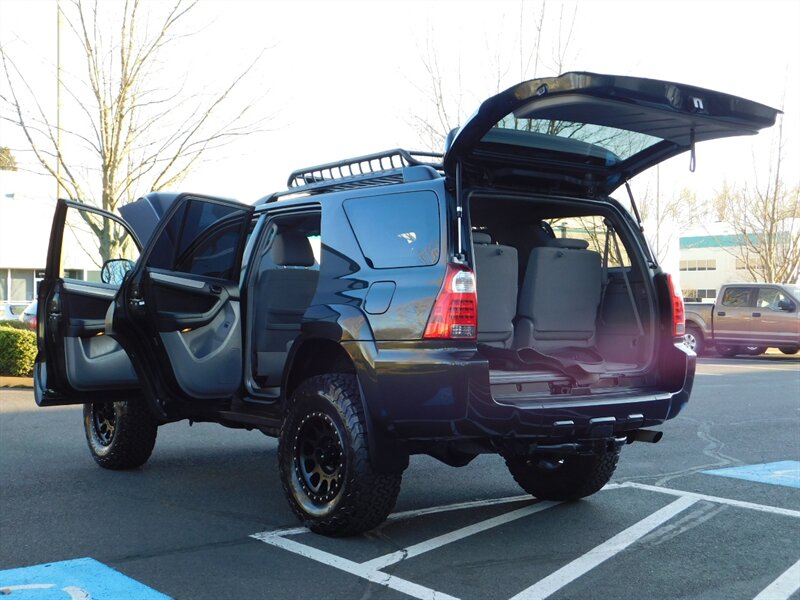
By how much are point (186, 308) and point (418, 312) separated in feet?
6.88

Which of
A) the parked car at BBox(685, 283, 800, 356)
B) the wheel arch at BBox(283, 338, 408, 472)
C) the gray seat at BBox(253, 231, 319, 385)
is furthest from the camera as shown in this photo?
the parked car at BBox(685, 283, 800, 356)

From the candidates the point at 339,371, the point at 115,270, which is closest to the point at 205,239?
the point at 115,270

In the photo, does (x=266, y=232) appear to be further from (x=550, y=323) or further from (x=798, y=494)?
(x=798, y=494)

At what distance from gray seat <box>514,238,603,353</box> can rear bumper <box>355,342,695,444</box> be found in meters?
0.95

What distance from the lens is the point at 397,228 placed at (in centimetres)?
502

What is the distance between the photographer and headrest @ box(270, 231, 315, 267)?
6.17 m

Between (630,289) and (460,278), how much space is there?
171cm

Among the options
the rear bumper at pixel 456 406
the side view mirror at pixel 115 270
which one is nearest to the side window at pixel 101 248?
the side view mirror at pixel 115 270

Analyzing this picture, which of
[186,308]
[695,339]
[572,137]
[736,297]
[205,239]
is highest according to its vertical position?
[572,137]

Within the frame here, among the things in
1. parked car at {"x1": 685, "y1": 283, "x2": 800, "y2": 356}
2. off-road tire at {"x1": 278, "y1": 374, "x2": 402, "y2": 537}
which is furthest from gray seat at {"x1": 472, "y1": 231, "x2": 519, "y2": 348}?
parked car at {"x1": 685, "y1": 283, "x2": 800, "y2": 356}

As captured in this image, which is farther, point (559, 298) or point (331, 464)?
point (559, 298)

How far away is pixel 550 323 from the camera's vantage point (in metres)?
5.88

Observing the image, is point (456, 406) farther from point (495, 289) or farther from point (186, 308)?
point (186, 308)

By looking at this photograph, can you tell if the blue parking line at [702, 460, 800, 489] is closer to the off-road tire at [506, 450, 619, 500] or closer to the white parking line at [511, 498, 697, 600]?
the white parking line at [511, 498, 697, 600]
